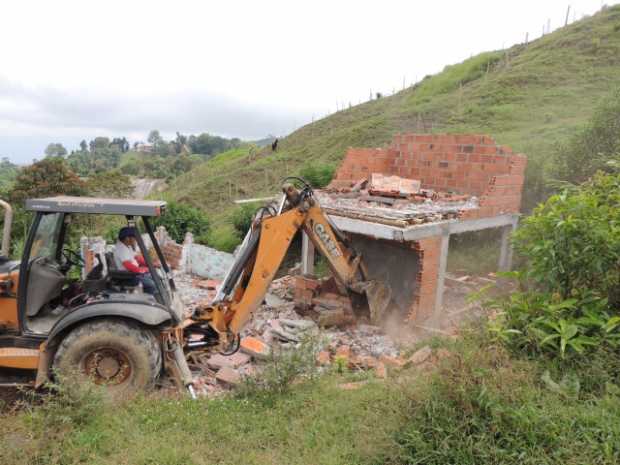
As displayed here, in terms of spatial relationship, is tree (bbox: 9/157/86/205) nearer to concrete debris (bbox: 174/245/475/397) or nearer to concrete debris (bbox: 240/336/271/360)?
concrete debris (bbox: 174/245/475/397)

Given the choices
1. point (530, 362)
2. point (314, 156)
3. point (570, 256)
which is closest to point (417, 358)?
point (530, 362)

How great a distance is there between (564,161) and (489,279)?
3237 millimetres

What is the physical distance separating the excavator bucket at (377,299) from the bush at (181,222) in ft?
25.2

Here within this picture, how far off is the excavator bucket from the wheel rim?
11.7ft

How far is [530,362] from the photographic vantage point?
371 cm

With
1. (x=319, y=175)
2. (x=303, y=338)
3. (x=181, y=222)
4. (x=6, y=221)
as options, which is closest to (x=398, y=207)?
(x=303, y=338)

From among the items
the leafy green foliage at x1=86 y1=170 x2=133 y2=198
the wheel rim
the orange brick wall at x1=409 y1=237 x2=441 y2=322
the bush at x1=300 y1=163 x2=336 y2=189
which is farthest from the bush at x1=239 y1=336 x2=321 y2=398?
the leafy green foliage at x1=86 y1=170 x2=133 y2=198

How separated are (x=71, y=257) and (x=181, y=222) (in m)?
7.82

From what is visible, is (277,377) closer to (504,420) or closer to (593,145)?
(504,420)

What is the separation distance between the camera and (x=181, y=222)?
43.4 ft

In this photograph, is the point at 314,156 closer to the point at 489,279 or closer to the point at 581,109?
the point at 581,109

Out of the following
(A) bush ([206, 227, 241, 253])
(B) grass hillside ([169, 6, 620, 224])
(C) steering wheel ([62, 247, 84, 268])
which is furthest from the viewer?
(B) grass hillside ([169, 6, 620, 224])

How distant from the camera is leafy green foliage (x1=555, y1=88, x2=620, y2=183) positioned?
30.2 ft

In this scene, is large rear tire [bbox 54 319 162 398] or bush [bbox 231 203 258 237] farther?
bush [bbox 231 203 258 237]
